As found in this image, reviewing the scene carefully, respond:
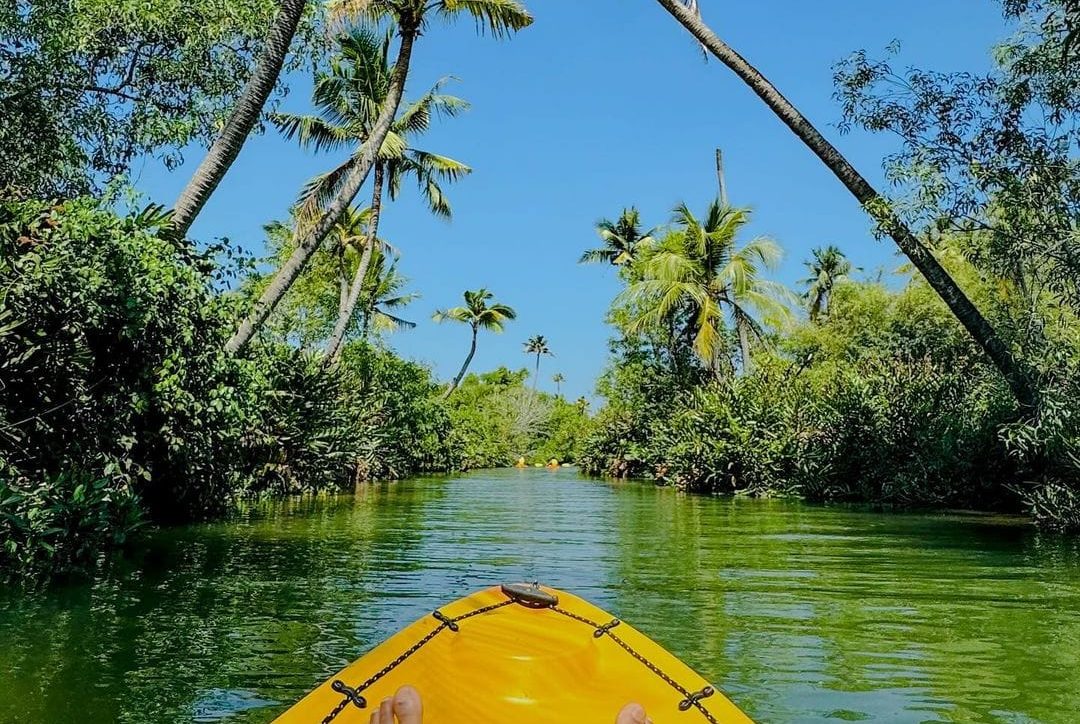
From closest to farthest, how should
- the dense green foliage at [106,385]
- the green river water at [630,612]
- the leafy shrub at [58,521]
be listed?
the green river water at [630,612]
the leafy shrub at [58,521]
the dense green foliage at [106,385]

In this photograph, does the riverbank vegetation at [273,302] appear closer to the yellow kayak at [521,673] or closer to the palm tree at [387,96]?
the palm tree at [387,96]

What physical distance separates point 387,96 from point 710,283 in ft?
47.4

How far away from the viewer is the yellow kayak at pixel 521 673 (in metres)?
3.17

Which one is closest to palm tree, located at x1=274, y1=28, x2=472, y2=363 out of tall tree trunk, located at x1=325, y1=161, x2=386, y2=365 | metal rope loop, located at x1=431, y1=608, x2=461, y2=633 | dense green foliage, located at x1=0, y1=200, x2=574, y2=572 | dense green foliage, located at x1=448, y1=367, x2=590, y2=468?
tall tree trunk, located at x1=325, y1=161, x2=386, y2=365

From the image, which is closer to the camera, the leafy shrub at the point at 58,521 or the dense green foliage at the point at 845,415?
the leafy shrub at the point at 58,521

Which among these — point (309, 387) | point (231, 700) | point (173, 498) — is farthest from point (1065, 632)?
point (309, 387)

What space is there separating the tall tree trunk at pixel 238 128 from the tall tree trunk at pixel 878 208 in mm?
5613

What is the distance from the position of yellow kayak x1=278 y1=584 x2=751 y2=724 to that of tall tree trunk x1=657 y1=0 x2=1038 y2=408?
10.2 m

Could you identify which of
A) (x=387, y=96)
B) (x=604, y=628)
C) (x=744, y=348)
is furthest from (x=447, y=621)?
(x=744, y=348)

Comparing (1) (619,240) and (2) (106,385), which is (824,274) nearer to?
(1) (619,240)

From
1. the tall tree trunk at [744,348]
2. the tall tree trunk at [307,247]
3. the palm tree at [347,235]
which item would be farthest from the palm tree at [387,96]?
the tall tree trunk at [744,348]

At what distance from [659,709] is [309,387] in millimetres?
16350

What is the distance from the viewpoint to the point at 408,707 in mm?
2959

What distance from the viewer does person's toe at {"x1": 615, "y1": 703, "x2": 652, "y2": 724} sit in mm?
2862
